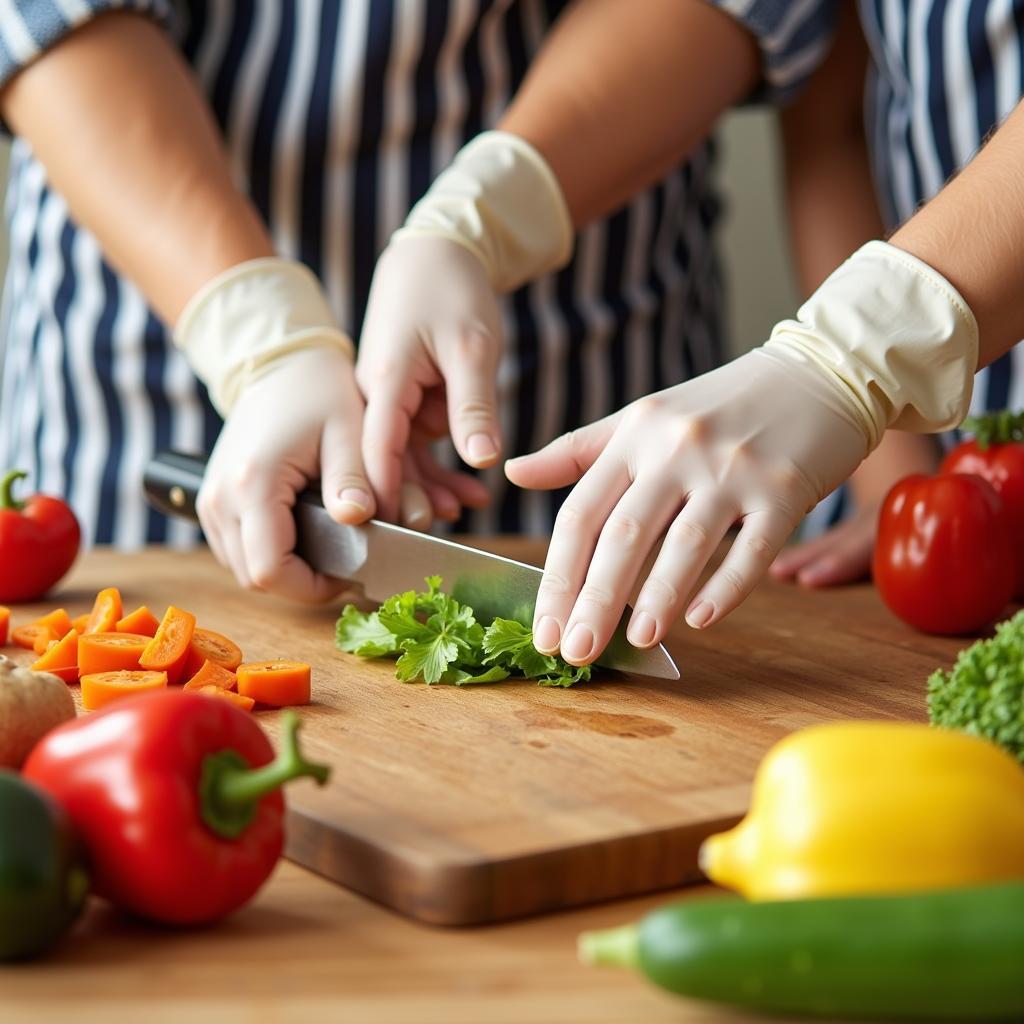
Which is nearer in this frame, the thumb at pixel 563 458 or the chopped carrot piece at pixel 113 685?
the chopped carrot piece at pixel 113 685

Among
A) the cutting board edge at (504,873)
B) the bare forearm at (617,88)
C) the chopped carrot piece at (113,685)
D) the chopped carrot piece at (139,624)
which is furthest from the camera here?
the bare forearm at (617,88)

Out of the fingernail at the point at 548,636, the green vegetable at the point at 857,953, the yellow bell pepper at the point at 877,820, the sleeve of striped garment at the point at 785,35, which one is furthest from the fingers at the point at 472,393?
the green vegetable at the point at 857,953

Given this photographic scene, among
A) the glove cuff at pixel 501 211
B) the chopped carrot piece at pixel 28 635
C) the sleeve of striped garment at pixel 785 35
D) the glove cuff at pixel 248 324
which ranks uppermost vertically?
the sleeve of striped garment at pixel 785 35

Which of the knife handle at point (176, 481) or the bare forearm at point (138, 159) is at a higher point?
the bare forearm at point (138, 159)

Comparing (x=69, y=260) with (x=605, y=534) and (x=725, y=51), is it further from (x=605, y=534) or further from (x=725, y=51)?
(x=605, y=534)

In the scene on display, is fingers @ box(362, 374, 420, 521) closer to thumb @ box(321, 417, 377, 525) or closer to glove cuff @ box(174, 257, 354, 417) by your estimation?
thumb @ box(321, 417, 377, 525)

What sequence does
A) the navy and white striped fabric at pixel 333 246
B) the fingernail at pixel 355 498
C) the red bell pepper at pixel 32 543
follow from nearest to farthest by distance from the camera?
the fingernail at pixel 355 498 → the red bell pepper at pixel 32 543 → the navy and white striped fabric at pixel 333 246

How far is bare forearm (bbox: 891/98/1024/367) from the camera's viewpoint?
5.13 ft

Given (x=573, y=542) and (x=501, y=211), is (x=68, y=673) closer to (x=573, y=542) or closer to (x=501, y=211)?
(x=573, y=542)

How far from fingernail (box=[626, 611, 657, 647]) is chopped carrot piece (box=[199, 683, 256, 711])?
38 cm

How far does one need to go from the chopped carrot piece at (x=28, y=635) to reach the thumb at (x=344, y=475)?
0.35 m

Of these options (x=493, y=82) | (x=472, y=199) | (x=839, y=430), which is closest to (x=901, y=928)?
(x=839, y=430)

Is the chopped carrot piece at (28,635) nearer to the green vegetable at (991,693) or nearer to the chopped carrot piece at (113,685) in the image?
the chopped carrot piece at (113,685)

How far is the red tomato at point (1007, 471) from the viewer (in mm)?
1904
